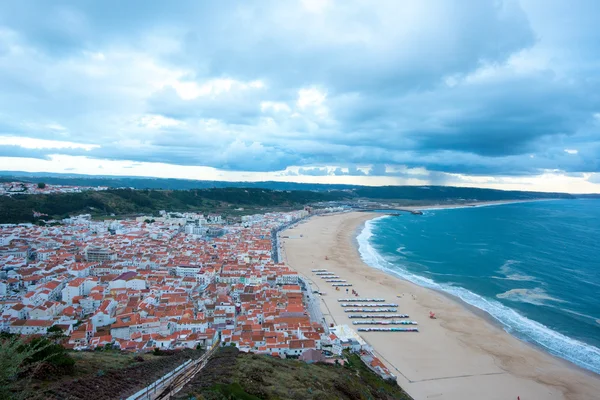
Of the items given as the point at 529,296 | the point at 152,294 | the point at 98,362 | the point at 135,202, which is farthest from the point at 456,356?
the point at 135,202

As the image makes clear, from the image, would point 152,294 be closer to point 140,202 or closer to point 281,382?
point 281,382

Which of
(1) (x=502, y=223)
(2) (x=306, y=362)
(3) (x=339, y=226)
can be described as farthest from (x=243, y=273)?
(1) (x=502, y=223)

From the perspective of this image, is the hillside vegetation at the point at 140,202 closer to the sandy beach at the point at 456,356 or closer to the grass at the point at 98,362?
the grass at the point at 98,362

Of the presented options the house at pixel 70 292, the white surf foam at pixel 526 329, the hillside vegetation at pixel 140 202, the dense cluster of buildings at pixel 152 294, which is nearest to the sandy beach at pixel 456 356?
the white surf foam at pixel 526 329

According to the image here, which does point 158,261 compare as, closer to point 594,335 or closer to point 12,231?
point 12,231

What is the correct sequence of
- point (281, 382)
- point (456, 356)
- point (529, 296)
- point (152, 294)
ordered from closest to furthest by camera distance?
point (281, 382)
point (456, 356)
point (152, 294)
point (529, 296)
